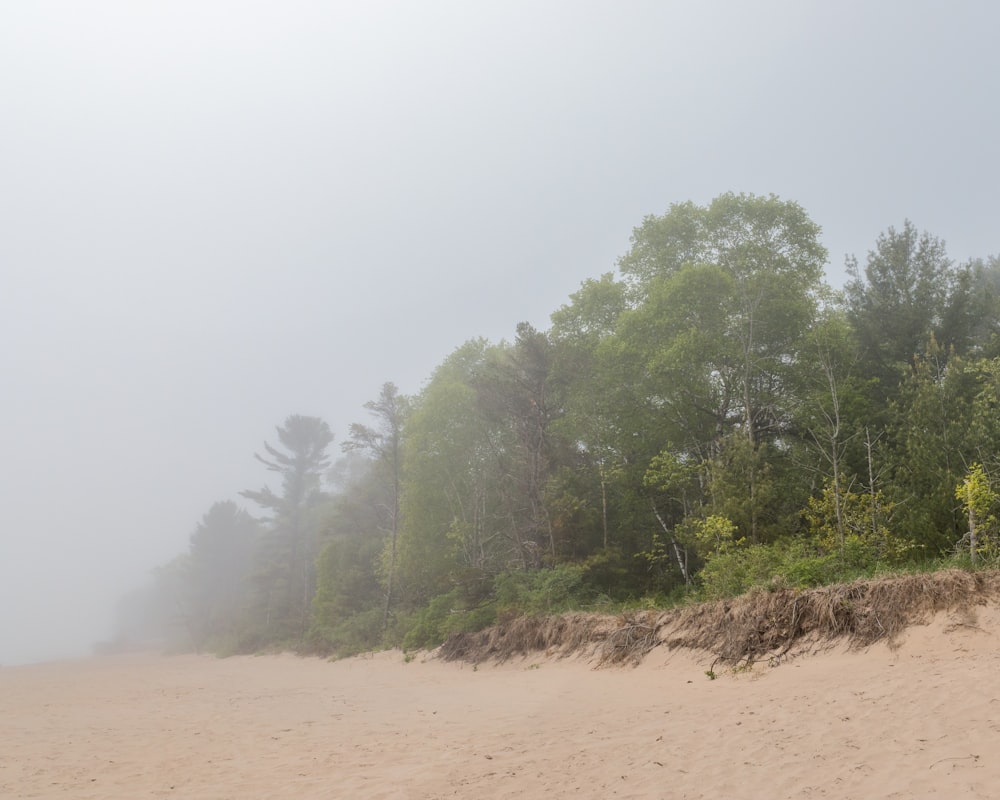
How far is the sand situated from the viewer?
6.68 metres

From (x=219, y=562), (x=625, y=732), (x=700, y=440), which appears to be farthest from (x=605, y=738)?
(x=219, y=562)

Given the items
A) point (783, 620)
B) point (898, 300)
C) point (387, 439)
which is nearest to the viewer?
point (783, 620)

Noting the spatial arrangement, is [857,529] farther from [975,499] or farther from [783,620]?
[783,620]

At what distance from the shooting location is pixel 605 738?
8844 millimetres

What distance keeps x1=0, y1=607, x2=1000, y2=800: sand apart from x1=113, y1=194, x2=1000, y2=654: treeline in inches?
142

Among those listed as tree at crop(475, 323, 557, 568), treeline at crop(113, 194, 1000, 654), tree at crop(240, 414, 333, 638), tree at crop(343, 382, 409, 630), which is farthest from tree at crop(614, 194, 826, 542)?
tree at crop(240, 414, 333, 638)

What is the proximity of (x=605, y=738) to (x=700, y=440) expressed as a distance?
17249 millimetres

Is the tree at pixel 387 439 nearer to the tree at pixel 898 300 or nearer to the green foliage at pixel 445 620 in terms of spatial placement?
the green foliage at pixel 445 620

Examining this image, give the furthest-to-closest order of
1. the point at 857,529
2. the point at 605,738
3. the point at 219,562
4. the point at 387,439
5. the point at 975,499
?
the point at 219,562 < the point at 387,439 < the point at 857,529 < the point at 975,499 < the point at 605,738

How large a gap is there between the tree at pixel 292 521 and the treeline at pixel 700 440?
1084 centimetres

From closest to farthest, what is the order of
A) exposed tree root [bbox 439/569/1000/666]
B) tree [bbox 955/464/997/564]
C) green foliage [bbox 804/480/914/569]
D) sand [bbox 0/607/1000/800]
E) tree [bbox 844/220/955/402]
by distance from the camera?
sand [bbox 0/607/1000/800]
exposed tree root [bbox 439/569/1000/666]
tree [bbox 955/464/997/564]
green foliage [bbox 804/480/914/569]
tree [bbox 844/220/955/402]

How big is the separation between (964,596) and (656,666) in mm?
6385

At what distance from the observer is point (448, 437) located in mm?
32406

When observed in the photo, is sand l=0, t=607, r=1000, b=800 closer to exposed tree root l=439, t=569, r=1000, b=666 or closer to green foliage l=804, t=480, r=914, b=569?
exposed tree root l=439, t=569, r=1000, b=666
